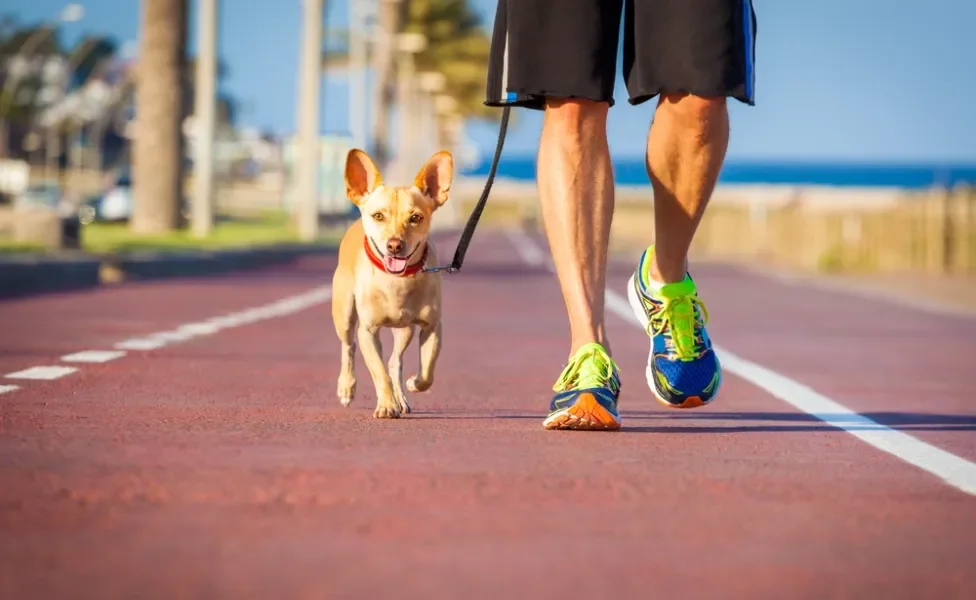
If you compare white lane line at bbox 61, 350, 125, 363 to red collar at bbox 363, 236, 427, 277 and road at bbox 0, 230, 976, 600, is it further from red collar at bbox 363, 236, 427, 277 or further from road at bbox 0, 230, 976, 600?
red collar at bbox 363, 236, 427, 277

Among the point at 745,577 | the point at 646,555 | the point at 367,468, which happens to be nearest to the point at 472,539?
the point at 646,555

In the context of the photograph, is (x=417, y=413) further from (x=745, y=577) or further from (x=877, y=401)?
(x=745, y=577)

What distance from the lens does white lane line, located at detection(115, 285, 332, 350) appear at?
12227 mm

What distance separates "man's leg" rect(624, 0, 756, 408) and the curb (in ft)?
42.5

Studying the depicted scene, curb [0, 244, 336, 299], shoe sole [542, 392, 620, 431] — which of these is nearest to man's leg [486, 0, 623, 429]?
shoe sole [542, 392, 620, 431]

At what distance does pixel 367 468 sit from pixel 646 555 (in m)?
1.55

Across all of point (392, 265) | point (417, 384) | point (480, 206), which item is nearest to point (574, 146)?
point (480, 206)

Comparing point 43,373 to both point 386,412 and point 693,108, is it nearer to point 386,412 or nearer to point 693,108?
point 386,412

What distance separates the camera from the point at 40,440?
629cm

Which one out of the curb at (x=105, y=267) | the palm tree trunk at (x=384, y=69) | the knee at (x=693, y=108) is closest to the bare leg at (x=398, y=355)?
the knee at (x=693, y=108)

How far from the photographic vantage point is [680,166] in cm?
721

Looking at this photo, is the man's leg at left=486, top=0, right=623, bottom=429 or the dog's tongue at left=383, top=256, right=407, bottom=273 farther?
the dog's tongue at left=383, top=256, right=407, bottom=273

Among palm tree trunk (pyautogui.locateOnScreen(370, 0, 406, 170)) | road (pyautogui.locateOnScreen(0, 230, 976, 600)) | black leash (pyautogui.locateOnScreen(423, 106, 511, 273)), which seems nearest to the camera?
road (pyautogui.locateOnScreen(0, 230, 976, 600))

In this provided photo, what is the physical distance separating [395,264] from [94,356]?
3746 millimetres
